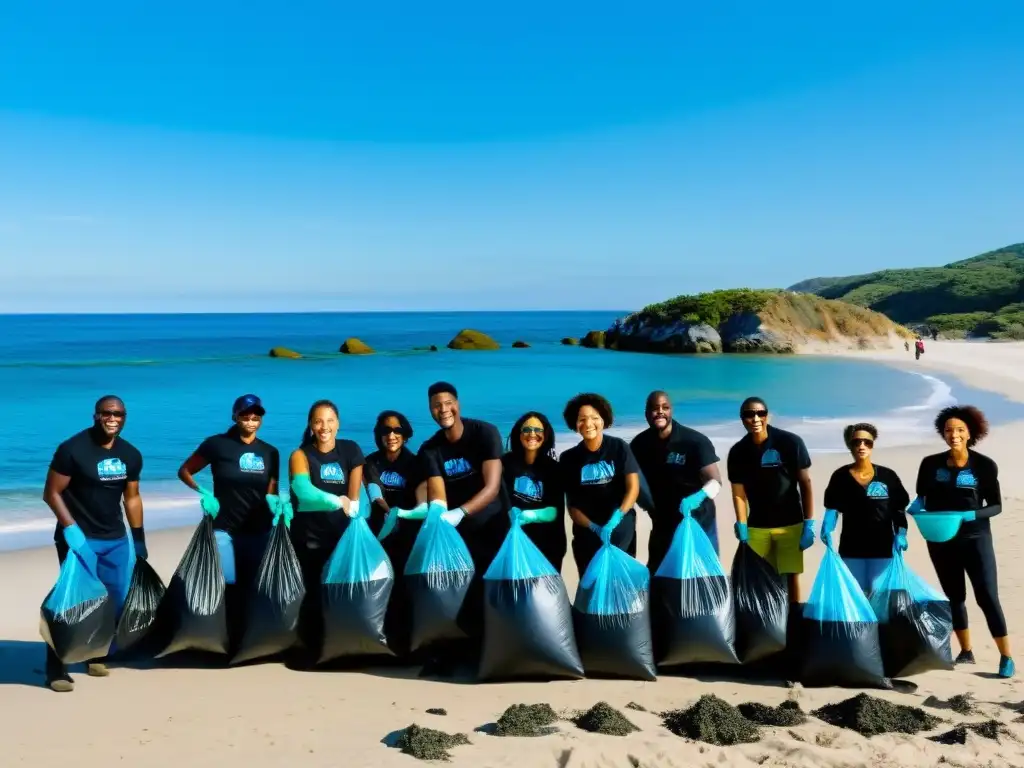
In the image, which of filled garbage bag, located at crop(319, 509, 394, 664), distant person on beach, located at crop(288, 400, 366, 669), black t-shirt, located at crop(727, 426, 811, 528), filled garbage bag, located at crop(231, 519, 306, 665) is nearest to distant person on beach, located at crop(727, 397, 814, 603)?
black t-shirt, located at crop(727, 426, 811, 528)

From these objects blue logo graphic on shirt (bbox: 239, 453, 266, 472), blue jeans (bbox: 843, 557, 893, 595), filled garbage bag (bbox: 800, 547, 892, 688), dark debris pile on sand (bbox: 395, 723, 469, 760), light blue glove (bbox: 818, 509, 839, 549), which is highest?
blue logo graphic on shirt (bbox: 239, 453, 266, 472)

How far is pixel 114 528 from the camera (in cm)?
411

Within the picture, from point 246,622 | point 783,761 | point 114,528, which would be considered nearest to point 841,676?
point 783,761

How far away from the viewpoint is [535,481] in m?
4.20

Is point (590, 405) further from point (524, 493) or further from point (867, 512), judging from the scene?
point (867, 512)

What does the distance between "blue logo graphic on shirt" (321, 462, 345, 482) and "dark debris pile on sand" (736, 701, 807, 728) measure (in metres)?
2.12

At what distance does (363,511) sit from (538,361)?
38.6 metres

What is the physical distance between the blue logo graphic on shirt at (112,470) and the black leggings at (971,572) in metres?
3.95

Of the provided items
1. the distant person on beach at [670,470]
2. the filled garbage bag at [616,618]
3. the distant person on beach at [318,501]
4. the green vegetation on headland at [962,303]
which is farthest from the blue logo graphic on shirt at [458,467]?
the green vegetation on headland at [962,303]

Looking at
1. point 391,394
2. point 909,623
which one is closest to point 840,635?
point 909,623

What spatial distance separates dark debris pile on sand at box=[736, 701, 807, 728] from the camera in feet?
11.4

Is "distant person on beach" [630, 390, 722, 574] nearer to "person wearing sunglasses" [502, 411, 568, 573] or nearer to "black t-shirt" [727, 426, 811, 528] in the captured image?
"black t-shirt" [727, 426, 811, 528]

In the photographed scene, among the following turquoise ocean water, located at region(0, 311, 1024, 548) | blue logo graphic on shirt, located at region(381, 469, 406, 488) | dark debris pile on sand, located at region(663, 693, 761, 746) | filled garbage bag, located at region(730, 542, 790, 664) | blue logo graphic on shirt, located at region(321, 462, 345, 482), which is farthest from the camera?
turquoise ocean water, located at region(0, 311, 1024, 548)

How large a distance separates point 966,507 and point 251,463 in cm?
348
